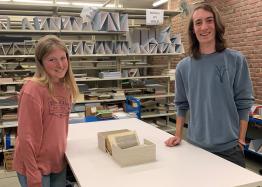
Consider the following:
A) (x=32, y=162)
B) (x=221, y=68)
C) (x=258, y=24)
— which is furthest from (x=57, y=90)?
(x=258, y=24)

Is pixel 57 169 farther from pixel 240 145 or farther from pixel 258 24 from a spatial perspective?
pixel 258 24

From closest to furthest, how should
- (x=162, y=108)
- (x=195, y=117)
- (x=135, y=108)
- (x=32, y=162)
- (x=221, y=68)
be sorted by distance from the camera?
(x=32, y=162)
(x=221, y=68)
(x=195, y=117)
(x=135, y=108)
(x=162, y=108)

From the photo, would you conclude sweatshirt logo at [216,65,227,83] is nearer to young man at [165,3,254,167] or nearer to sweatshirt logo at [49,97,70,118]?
young man at [165,3,254,167]

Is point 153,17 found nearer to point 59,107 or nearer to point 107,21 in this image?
point 107,21

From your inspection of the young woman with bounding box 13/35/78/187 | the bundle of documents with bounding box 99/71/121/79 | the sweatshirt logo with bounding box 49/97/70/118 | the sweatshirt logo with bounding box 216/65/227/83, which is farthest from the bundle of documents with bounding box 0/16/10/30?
the sweatshirt logo with bounding box 216/65/227/83

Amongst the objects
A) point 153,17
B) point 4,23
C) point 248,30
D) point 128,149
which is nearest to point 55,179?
point 128,149

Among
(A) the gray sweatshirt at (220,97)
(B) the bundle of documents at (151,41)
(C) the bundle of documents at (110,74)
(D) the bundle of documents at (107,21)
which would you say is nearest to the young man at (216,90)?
(A) the gray sweatshirt at (220,97)

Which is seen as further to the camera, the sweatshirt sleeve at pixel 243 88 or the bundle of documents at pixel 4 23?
the bundle of documents at pixel 4 23

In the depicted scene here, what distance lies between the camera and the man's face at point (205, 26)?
5.13 feet

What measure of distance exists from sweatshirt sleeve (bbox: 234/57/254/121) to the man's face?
22 cm

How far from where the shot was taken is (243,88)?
5.11 feet

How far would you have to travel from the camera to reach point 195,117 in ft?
5.37

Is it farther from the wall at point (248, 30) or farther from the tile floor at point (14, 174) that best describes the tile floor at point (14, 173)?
the wall at point (248, 30)

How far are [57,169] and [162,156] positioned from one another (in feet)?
1.99
